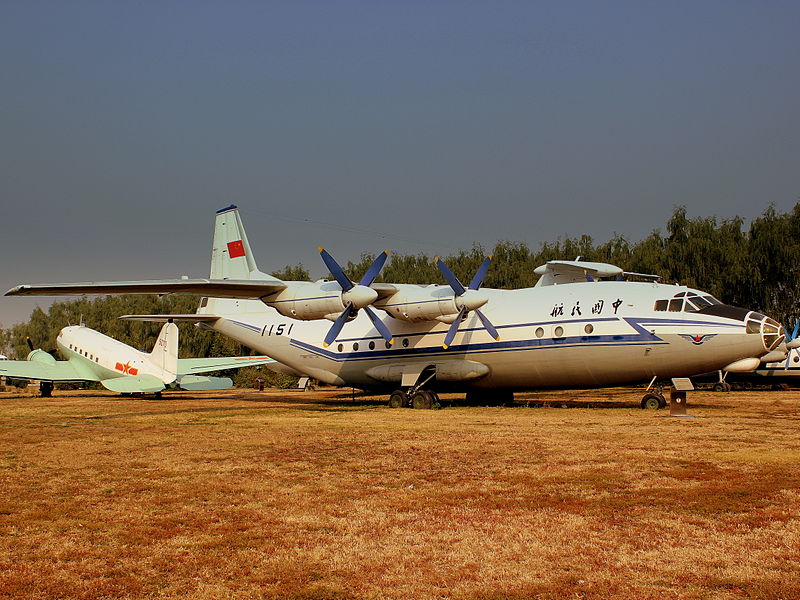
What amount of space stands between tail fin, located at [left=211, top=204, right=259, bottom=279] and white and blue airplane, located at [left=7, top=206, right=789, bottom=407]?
978mm

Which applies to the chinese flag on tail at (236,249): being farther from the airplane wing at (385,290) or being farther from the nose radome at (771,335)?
the nose radome at (771,335)

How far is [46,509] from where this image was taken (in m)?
7.34

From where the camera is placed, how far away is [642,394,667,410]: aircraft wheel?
2130 cm

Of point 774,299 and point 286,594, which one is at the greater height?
point 774,299

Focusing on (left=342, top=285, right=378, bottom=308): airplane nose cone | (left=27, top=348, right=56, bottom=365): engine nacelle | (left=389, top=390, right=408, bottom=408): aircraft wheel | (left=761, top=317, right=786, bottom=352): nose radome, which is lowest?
(left=389, top=390, right=408, bottom=408): aircraft wheel

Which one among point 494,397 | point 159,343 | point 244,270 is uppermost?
point 244,270

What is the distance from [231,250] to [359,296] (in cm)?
938

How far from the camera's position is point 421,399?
24359 mm

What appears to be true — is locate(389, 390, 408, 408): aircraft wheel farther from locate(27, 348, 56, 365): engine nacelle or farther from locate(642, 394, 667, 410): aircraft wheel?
locate(27, 348, 56, 365): engine nacelle

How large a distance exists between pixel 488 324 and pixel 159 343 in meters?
17.4

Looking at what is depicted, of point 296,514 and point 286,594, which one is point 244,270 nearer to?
point 296,514

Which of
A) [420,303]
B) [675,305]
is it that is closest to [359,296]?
[420,303]

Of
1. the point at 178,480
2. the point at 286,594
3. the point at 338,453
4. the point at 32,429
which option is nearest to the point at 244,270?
the point at 32,429

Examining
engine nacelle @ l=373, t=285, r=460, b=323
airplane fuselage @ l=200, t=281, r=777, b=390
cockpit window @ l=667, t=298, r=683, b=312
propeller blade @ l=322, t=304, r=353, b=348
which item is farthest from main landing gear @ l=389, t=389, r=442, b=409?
cockpit window @ l=667, t=298, r=683, b=312
